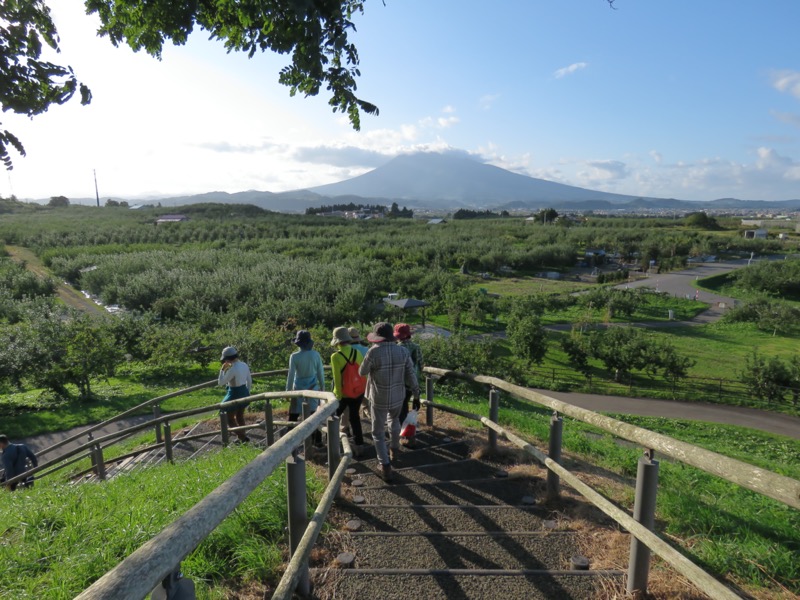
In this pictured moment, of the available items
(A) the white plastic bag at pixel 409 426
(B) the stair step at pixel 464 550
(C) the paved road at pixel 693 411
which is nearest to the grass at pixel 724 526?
(B) the stair step at pixel 464 550

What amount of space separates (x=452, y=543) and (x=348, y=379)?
2350 millimetres

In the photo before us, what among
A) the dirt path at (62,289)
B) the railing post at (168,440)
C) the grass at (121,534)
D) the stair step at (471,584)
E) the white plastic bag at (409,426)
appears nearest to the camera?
the grass at (121,534)

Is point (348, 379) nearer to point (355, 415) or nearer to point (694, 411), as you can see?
point (355, 415)

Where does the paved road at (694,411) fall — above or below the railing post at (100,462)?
below

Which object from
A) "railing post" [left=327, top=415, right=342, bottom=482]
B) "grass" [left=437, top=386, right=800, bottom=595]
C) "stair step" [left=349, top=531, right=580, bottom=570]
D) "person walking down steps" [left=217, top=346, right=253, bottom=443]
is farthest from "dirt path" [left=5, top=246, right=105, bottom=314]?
"grass" [left=437, top=386, right=800, bottom=595]

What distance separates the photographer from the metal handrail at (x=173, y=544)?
1.05m

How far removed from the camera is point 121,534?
295 centimetres

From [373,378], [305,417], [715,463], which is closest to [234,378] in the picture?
[305,417]

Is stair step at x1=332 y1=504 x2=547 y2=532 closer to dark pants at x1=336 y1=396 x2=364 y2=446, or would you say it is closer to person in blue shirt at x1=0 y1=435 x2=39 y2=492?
dark pants at x1=336 y1=396 x2=364 y2=446

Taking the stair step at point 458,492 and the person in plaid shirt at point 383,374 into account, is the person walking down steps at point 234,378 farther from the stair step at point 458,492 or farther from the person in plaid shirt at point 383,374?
the stair step at point 458,492

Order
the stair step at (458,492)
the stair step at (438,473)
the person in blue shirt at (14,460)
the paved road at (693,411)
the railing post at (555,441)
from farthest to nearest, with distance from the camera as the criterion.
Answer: the paved road at (693,411), the person in blue shirt at (14,460), the stair step at (438,473), the stair step at (458,492), the railing post at (555,441)

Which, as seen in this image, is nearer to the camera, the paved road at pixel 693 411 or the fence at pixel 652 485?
the fence at pixel 652 485

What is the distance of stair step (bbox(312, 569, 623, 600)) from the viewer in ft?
8.93

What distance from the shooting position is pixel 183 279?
31.1 m
